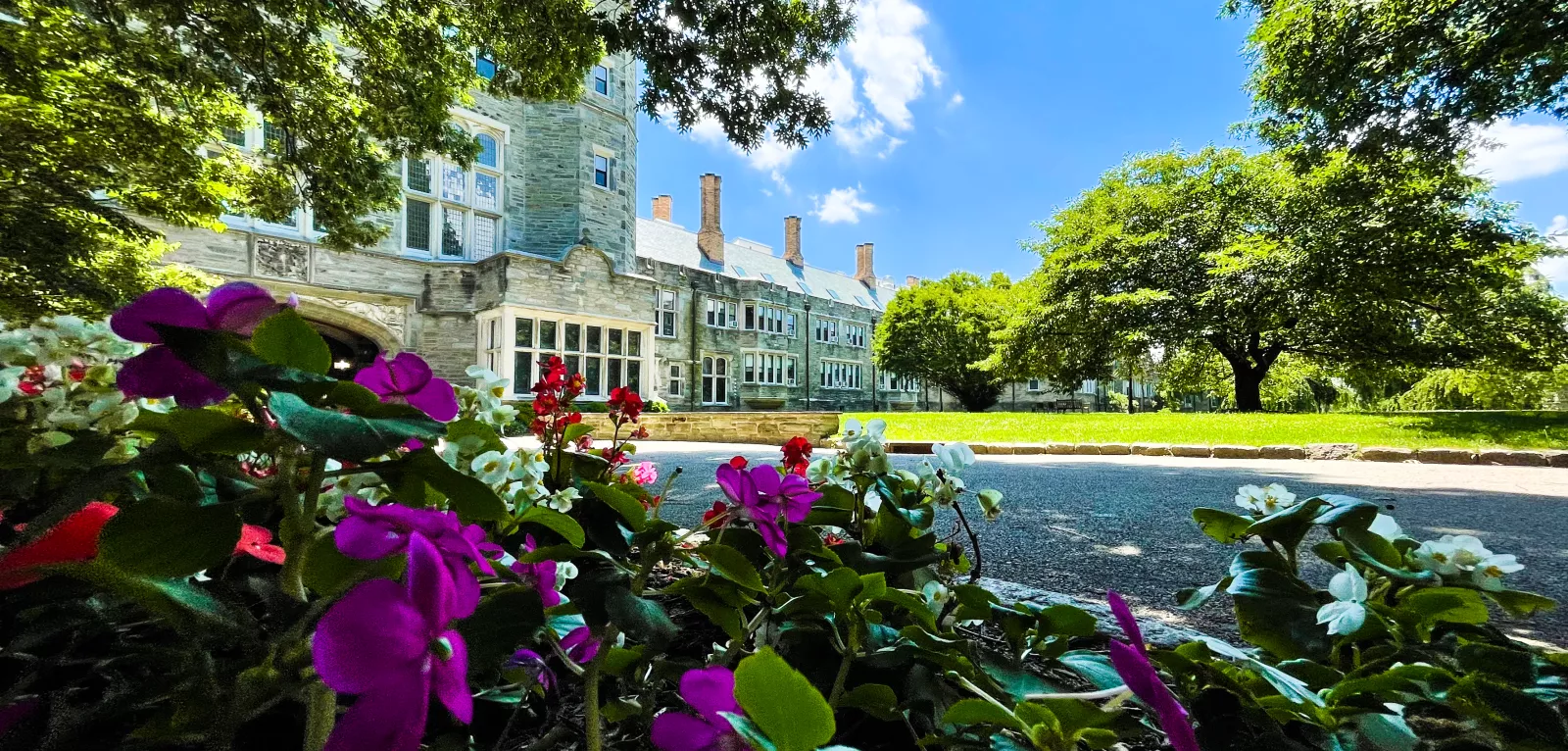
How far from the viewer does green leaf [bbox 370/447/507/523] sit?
40cm

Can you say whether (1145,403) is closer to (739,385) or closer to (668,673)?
(739,385)

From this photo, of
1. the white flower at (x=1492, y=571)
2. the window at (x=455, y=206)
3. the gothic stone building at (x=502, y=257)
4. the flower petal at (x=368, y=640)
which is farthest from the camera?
the window at (x=455, y=206)

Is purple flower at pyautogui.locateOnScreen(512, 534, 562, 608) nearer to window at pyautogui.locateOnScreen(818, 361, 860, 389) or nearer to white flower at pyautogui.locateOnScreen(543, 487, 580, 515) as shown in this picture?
white flower at pyautogui.locateOnScreen(543, 487, 580, 515)

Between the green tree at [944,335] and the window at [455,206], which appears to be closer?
the window at [455,206]

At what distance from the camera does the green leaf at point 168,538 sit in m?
0.35

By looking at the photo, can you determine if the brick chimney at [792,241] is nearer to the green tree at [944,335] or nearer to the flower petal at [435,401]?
the green tree at [944,335]

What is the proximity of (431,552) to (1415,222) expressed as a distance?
674 inches

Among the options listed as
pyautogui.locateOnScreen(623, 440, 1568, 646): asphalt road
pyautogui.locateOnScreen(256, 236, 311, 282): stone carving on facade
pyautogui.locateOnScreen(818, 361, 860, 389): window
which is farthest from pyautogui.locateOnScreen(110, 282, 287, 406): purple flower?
pyautogui.locateOnScreen(818, 361, 860, 389): window

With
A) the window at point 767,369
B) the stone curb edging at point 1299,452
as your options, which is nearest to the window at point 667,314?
the window at point 767,369

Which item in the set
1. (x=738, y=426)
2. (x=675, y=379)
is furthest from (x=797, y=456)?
(x=675, y=379)

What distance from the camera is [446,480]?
1.31 ft

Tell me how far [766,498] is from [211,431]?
1.79ft

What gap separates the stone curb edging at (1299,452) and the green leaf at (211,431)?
7031 millimetres

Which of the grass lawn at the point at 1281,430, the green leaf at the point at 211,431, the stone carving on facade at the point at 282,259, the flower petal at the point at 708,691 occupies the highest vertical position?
the stone carving on facade at the point at 282,259
